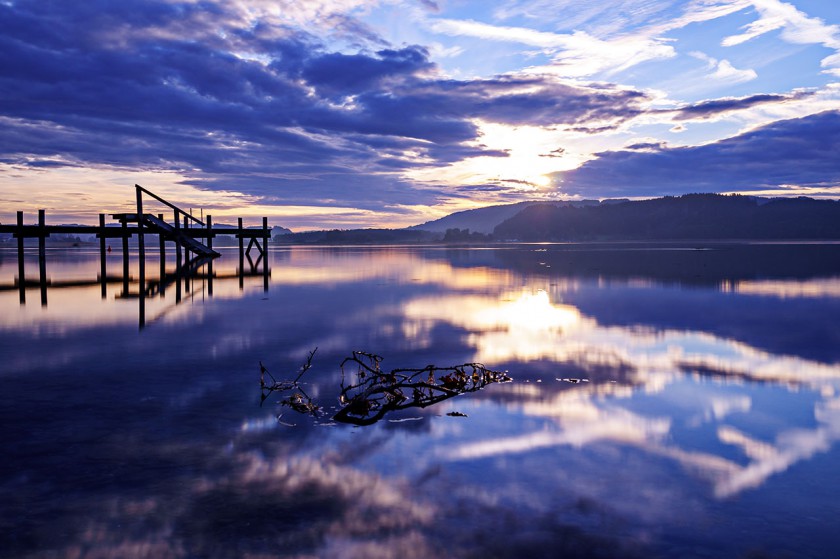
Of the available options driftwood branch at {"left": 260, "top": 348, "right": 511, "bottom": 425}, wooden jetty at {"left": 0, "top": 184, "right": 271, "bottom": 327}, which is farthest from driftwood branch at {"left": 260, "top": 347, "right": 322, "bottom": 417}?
wooden jetty at {"left": 0, "top": 184, "right": 271, "bottom": 327}

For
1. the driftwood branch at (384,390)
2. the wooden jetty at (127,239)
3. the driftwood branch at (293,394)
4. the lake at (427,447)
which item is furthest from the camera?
the wooden jetty at (127,239)

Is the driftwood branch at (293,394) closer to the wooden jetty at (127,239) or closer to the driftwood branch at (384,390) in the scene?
the driftwood branch at (384,390)

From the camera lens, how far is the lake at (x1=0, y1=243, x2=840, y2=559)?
17.1ft

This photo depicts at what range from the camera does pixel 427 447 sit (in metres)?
7.44

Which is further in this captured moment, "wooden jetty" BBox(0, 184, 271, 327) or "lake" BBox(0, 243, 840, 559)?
"wooden jetty" BBox(0, 184, 271, 327)

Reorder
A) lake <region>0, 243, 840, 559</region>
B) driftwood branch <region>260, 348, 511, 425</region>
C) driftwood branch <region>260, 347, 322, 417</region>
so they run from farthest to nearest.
Answer: driftwood branch <region>260, 347, 322, 417</region> → driftwood branch <region>260, 348, 511, 425</region> → lake <region>0, 243, 840, 559</region>

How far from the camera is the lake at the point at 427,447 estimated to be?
5211mm

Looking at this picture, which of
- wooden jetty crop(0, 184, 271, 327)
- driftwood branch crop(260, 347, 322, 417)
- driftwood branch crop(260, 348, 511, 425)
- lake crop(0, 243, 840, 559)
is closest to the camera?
lake crop(0, 243, 840, 559)

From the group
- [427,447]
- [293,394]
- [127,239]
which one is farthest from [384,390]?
[127,239]

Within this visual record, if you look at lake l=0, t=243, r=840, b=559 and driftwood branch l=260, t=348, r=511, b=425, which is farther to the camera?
driftwood branch l=260, t=348, r=511, b=425

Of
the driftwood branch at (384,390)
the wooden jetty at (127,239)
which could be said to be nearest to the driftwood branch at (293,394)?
the driftwood branch at (384,390)

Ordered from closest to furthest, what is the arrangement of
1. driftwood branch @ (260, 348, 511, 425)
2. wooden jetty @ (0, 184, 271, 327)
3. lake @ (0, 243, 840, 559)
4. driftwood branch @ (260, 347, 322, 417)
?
lake @ (0, 243, 840, 559), driftwood branch @ (260, 348, 511, 425), driftwood branch @ (260, 347, 322, 417), wooden jetty @ (0, 184, 271, 327)

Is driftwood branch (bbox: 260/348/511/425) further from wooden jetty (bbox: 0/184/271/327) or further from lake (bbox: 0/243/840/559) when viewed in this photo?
wooden jetty (bbox: 0/184/271/327)

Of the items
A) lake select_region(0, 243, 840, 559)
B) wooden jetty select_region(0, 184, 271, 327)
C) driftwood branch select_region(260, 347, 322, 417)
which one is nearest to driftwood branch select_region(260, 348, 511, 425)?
driftwood branch select_region(260, 347, 322, 417)
